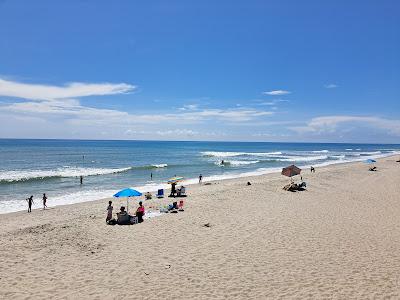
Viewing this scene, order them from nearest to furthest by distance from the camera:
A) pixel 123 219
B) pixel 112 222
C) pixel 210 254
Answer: pixel 210 254 → pixel 123 219 → pixel 112 222

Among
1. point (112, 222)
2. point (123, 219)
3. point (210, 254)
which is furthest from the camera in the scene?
point (112, 222)

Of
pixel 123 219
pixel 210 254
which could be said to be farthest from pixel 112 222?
pixel 210 254

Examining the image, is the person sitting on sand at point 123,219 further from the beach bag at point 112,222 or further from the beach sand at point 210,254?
the beach sand at point 210,254

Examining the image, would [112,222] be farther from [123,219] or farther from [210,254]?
[210,254]

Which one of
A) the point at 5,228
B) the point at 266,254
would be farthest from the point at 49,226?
the point at 266,254

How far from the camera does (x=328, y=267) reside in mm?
10516

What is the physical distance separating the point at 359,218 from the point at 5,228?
1768cm

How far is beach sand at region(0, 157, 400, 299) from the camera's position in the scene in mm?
8961

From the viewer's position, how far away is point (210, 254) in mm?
11719

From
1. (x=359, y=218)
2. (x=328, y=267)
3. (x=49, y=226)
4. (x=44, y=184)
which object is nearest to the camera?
(x=328, y=267)

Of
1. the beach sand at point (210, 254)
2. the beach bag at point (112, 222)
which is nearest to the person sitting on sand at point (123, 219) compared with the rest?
the beach bag at point (112, 222)

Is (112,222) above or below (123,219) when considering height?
below

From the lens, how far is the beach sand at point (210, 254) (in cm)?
896

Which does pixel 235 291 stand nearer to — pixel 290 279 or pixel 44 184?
pixel 290 279
